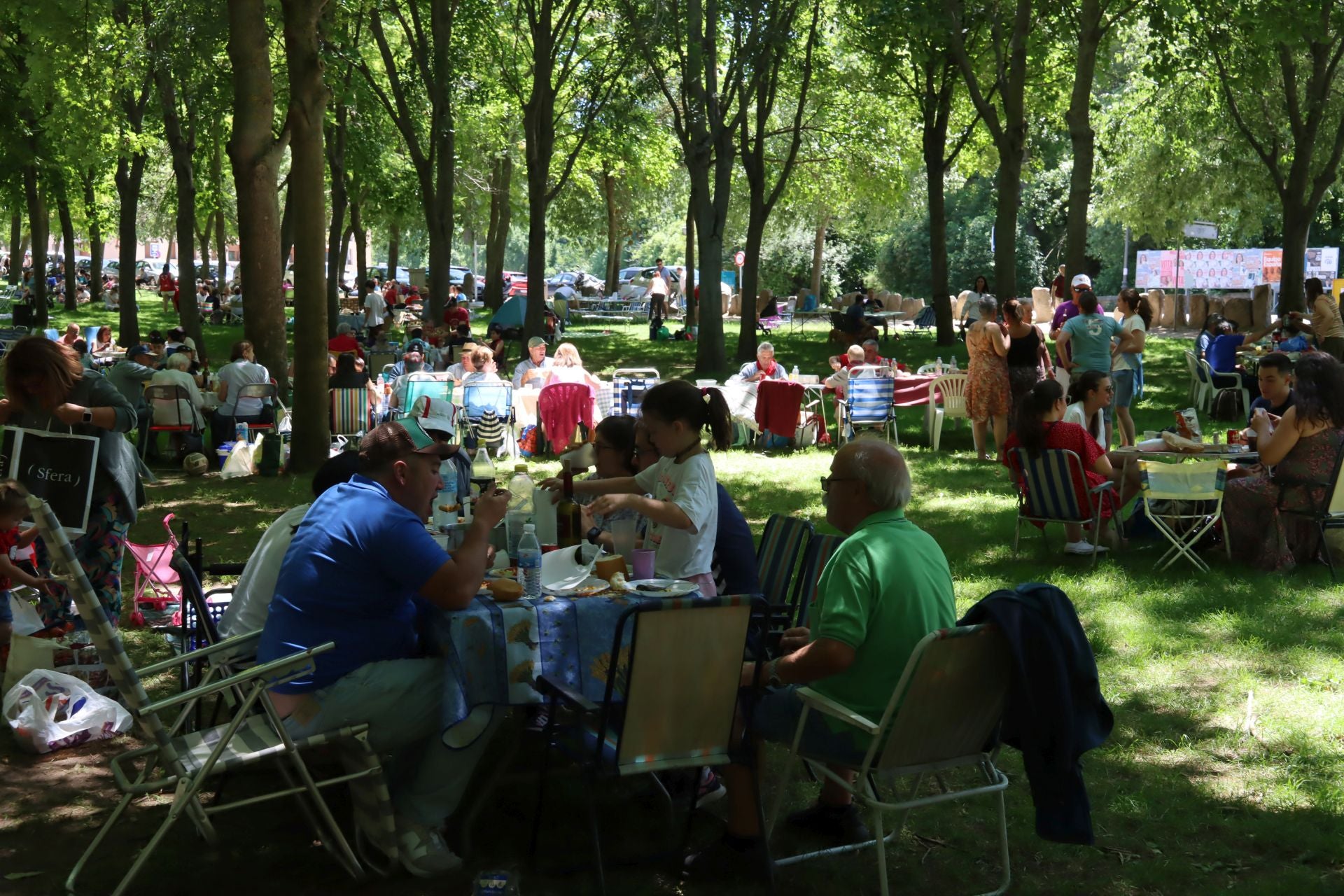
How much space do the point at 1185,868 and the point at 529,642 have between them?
234cm

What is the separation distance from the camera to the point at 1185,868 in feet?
14.7

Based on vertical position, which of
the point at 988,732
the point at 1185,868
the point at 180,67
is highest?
the point at 180,67

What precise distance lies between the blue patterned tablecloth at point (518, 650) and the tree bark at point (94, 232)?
2809cm

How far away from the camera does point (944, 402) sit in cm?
1495

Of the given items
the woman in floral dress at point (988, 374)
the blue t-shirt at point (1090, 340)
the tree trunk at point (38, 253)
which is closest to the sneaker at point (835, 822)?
the woman in floral dress at point (988, 374)

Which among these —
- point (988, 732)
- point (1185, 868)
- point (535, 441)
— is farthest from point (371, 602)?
point (535, 441)

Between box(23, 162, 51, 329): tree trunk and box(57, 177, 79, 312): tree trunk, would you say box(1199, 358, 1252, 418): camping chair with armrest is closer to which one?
box(57, 177, 79, 312): tree trunk

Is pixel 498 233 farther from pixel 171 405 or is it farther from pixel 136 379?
pixel 136 379

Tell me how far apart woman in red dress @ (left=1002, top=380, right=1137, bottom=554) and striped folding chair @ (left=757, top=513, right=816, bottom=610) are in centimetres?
335

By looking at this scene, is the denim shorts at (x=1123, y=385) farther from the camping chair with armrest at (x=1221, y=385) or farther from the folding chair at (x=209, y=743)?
the folding chair at (x=209, y=743)

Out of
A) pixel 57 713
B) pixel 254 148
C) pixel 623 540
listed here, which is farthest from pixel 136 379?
pixel 623 540

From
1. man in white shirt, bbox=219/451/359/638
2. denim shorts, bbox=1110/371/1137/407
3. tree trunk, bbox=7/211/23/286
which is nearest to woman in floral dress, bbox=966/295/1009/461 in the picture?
denim shorts, bbox=1110/371/1137/407

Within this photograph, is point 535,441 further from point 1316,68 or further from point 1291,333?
point 1316,68

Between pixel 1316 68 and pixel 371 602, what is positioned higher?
pixel 1316 68
